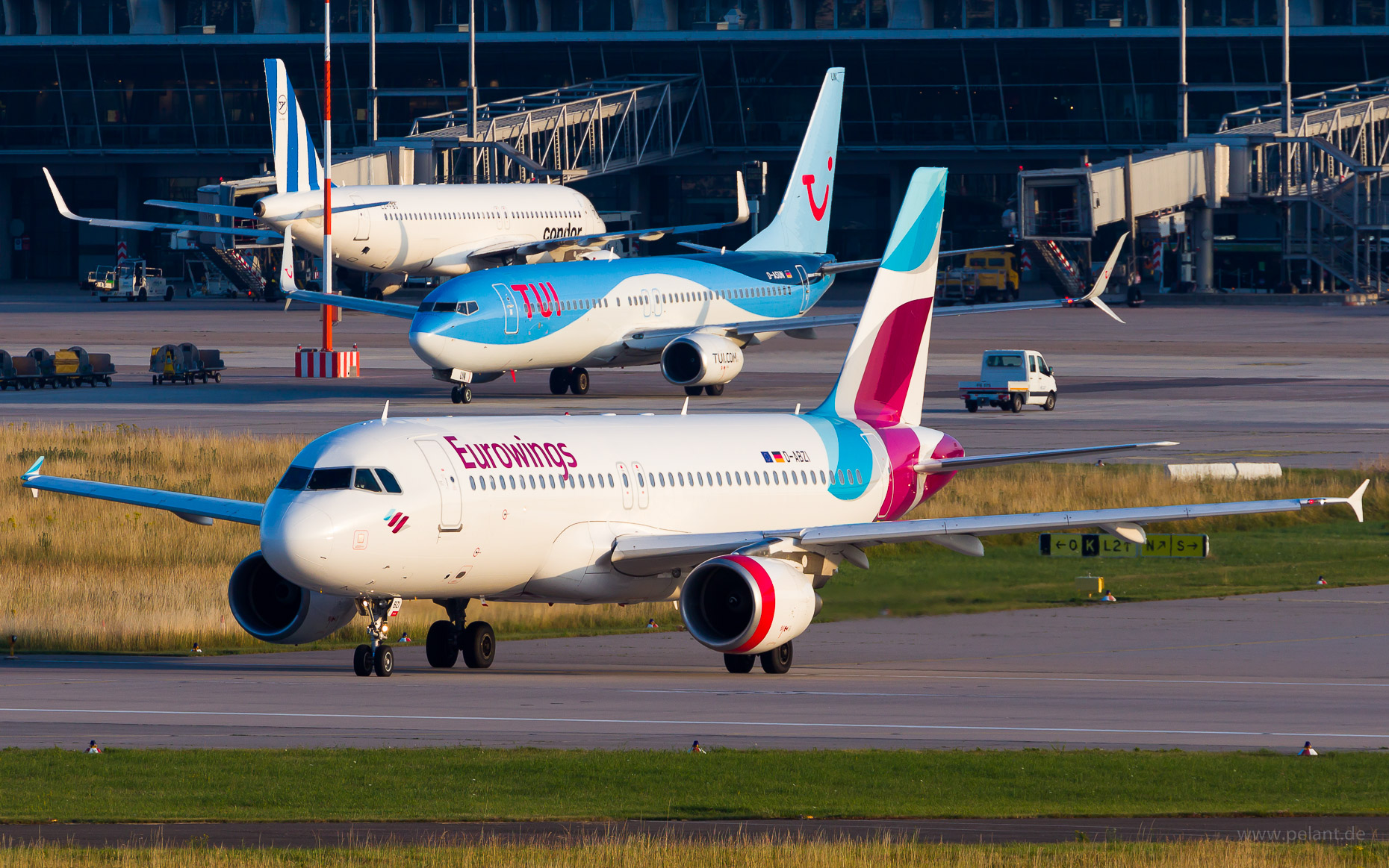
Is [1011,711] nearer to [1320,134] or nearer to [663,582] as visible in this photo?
[663,582]

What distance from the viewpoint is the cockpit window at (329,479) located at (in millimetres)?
26031

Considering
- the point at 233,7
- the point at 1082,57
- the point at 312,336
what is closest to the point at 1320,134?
the point at 1082,57

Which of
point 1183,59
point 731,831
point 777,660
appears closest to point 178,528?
point 777,660

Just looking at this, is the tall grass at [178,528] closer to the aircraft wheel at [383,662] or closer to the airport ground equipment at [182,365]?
the aircraft wheel at [383,662]

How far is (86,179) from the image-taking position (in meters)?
155

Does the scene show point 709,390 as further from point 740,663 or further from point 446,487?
point 446,487

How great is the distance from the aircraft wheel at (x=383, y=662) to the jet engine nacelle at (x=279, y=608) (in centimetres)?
82

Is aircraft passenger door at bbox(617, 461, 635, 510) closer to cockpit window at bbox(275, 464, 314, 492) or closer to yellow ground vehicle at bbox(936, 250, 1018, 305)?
cockpit window at bbox(275, 464, 314, 492)

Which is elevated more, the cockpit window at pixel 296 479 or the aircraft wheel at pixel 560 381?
the aircraft wheel at pixel 560 381

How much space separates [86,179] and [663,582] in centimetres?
13542

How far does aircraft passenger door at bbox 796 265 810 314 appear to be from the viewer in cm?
7462

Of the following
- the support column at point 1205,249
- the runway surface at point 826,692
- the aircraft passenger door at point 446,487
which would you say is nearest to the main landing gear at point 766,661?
the runway surface at point 826,692

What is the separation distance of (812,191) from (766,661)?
5171 cm

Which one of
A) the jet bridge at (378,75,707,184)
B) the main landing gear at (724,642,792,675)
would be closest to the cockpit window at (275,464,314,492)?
the main landing gear at (724,642,792,675)
